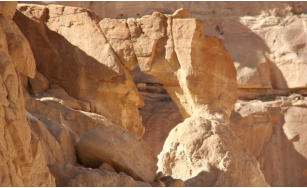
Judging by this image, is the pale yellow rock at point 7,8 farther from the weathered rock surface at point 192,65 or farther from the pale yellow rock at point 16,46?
the weathered rock surface at point 192,65

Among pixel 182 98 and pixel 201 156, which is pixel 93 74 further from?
pixel 201 156

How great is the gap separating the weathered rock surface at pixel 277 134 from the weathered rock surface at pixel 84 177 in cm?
993

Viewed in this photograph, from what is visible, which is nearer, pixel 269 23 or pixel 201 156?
pixel 201 156

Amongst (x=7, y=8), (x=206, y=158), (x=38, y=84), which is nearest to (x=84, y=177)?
(x=7, y=8)

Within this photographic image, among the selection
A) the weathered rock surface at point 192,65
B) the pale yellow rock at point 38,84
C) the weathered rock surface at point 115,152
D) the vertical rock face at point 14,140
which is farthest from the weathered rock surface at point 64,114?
the vertical rock face at point 14,140

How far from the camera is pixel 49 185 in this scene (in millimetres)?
4324

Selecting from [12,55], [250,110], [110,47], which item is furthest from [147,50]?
[12,55]

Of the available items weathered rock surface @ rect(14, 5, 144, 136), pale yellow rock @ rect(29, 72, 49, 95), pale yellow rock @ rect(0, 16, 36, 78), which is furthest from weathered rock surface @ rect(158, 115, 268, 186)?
pale yellow rock @ rect(0, 16, 36, 78)

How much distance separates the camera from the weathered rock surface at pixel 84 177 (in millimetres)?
5008

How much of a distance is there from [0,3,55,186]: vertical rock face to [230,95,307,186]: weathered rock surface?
1110 cm

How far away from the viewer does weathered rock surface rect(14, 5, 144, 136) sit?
11062 mm

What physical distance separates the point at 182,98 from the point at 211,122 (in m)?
2.95

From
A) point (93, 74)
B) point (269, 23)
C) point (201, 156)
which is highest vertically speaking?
point (269, 23)

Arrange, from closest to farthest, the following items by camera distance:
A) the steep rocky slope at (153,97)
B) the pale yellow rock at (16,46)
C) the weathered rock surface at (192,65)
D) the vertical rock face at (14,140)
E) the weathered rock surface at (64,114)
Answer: the vertical rock face at (14,140) → the pale yellow rock at (16,46) → the steep rocky slope at (153,97) → the weathered rock surface at (64,114) → the weathered rock surface at (192,65)
